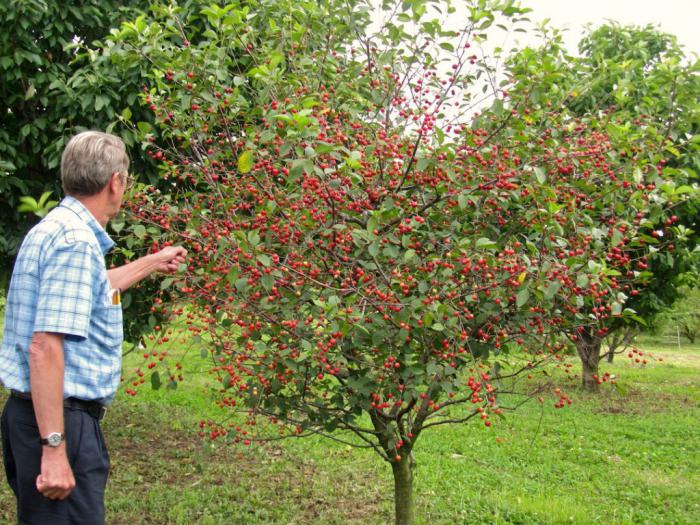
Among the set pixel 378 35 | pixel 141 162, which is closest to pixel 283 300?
pixel 378 35

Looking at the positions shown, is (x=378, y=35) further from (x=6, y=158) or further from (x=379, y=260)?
(x=6, y=158)

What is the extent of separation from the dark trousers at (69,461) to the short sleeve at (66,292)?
0.31 meters

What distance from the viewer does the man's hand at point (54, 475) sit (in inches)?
78.4

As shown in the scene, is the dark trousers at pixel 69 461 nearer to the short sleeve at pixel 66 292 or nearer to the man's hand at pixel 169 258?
the short sleeve at pixel 66 292

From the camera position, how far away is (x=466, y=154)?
2.85m

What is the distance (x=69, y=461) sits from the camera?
211cm

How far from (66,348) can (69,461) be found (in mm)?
374

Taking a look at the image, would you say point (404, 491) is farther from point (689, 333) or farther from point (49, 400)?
point (689, 333)

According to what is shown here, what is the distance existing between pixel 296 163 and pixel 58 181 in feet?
11.9

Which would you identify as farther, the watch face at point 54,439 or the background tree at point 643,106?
the background tree at point 643,106

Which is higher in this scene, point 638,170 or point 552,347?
point 638,170

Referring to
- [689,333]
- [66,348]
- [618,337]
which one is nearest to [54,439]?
[66,348]

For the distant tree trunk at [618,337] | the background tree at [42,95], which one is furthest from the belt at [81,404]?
the distant tree trunk at [618,337]

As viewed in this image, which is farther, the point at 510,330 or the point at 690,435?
the point at 690,435
